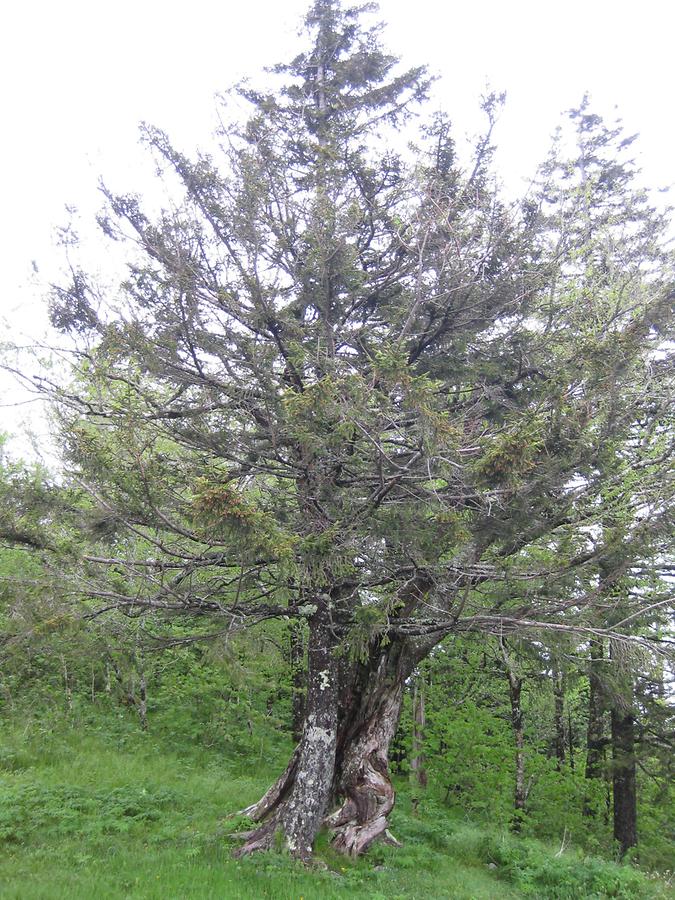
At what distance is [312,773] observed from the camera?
7.25 meters

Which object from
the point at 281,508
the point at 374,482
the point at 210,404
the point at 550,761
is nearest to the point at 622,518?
the point at 374,482

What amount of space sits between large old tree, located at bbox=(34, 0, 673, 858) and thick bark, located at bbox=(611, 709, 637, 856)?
15.1 ft

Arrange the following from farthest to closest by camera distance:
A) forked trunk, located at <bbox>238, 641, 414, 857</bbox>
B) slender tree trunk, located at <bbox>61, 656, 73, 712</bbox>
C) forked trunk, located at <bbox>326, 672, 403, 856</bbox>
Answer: slender tree trunk, located at <bbox>61, 656, 73, 712</bbox>
forked trunk, located at <bbox>326, 672, 403, 856</bbox>
forked trunk, located at <bbox>238, 641, 414, 857</bbox>

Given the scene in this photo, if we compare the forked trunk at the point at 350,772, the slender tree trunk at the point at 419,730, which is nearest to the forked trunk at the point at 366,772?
the forked trunk at the point at 350,772

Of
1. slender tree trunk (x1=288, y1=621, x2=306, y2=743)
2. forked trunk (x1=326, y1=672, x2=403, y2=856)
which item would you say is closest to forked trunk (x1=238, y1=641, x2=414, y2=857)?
forked trunk (x1=326, y1=672, x2=403, y2=856)

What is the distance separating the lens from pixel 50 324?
309 inches

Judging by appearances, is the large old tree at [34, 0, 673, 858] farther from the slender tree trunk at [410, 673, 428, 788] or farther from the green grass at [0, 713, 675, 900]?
the slender tree trunk at [410, 673, 428, 788]

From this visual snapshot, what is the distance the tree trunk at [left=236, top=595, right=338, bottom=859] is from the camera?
7008 mm

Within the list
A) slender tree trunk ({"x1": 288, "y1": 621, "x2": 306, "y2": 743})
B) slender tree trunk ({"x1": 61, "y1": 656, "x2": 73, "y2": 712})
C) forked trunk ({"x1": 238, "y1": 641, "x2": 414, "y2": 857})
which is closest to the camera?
forked trunk ({"x1": 238, "y1": 641, "x2": 414, "y2": 857})

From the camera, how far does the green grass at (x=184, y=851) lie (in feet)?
19.2

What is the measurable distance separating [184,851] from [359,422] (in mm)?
5424

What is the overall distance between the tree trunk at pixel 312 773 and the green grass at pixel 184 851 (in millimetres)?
343

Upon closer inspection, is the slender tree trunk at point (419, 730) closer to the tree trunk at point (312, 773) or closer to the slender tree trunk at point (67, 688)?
the tree trunk at point (312, 773)

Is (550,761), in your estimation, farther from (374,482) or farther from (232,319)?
(232,319)
